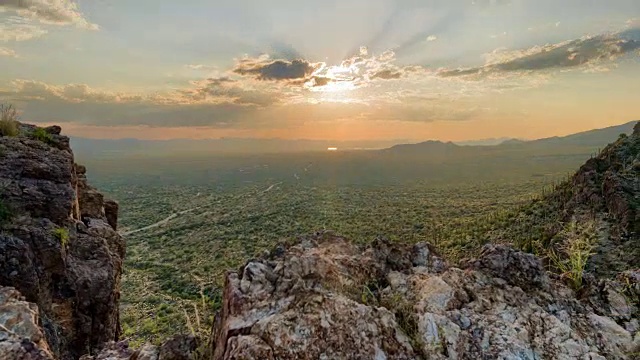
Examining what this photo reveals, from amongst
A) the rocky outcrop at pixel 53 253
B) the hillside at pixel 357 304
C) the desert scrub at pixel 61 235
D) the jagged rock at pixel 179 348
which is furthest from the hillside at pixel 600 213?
the desert scrub at pixel 61 235

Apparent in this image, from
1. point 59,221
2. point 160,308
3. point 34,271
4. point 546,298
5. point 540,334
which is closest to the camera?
point 540,334

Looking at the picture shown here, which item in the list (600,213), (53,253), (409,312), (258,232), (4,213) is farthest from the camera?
(258,232)

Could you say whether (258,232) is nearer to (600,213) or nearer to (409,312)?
(600,213)

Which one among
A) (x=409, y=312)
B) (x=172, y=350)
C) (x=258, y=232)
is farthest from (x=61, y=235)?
(x=258, y=232)

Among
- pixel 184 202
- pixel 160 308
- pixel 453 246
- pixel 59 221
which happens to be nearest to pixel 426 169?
pixel 184 202

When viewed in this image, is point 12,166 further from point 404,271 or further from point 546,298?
point 546,298

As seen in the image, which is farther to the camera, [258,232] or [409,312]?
[258,232]

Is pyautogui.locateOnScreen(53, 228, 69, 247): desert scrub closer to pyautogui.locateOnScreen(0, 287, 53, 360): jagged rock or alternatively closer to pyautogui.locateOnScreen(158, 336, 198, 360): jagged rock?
pyautogui.locateOnScreen(0, 287, 53, 360): jagged rock

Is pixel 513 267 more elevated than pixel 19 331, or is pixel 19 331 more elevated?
pixel 513 267
